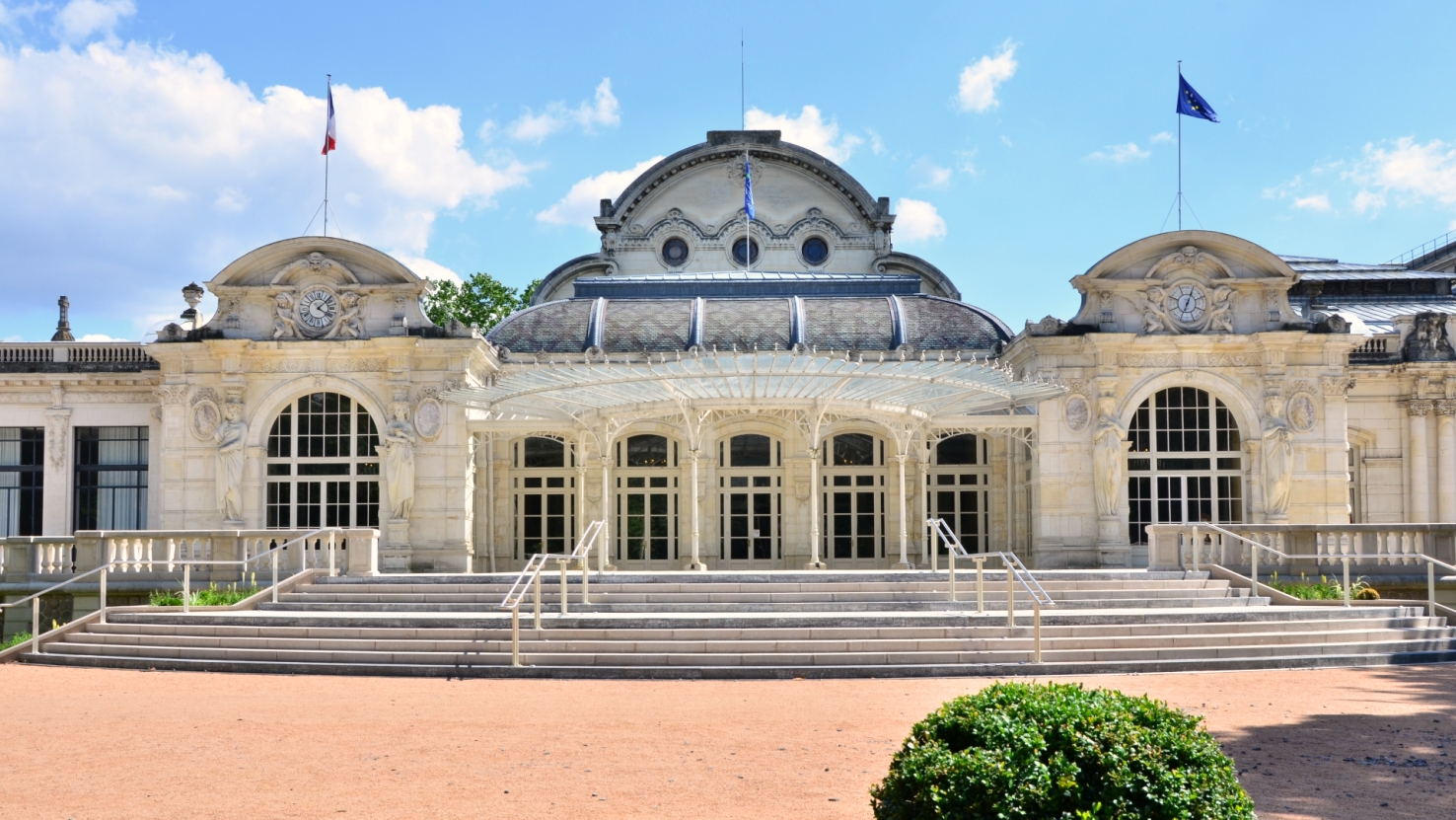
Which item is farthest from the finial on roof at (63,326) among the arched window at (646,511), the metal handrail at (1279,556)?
the metal handrail at (1279,556)

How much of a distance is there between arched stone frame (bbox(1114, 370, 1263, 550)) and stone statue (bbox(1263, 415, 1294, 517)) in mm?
201

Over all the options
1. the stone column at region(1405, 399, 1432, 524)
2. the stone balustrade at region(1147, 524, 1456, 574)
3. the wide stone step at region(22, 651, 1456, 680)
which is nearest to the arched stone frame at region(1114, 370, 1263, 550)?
the stone balustrade at region(1147, 524, 1456, 574)

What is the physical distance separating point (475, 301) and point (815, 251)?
44.0 ft

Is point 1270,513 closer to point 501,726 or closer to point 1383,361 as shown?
point 1383,361

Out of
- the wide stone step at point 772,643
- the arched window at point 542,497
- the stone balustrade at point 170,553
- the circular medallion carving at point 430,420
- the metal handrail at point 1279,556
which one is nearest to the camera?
the wide stone step at point 772,643

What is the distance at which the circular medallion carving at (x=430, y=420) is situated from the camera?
81.4 ft

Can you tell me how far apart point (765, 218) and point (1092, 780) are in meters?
31.9

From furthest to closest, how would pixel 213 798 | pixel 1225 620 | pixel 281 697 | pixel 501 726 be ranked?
pixel 1225 620
pixel 281 697
pixel 501 726
pixel 213 798

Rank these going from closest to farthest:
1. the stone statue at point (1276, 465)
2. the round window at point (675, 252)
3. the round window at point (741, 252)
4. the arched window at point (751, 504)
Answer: the stone statue at point (1276, 465) → the arched window at point (751, 504) → the round window at point (741, 252) → the round window at point (675, 252)

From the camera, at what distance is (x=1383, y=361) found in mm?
28141

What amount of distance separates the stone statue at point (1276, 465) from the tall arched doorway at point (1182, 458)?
2.04 ft

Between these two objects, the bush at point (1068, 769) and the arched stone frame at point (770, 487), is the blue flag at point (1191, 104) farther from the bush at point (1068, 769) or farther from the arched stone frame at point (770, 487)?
the bush at point (1068, 769)

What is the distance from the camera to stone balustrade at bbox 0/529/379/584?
20.0 meters

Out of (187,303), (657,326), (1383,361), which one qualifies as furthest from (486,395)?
(1383,361)
